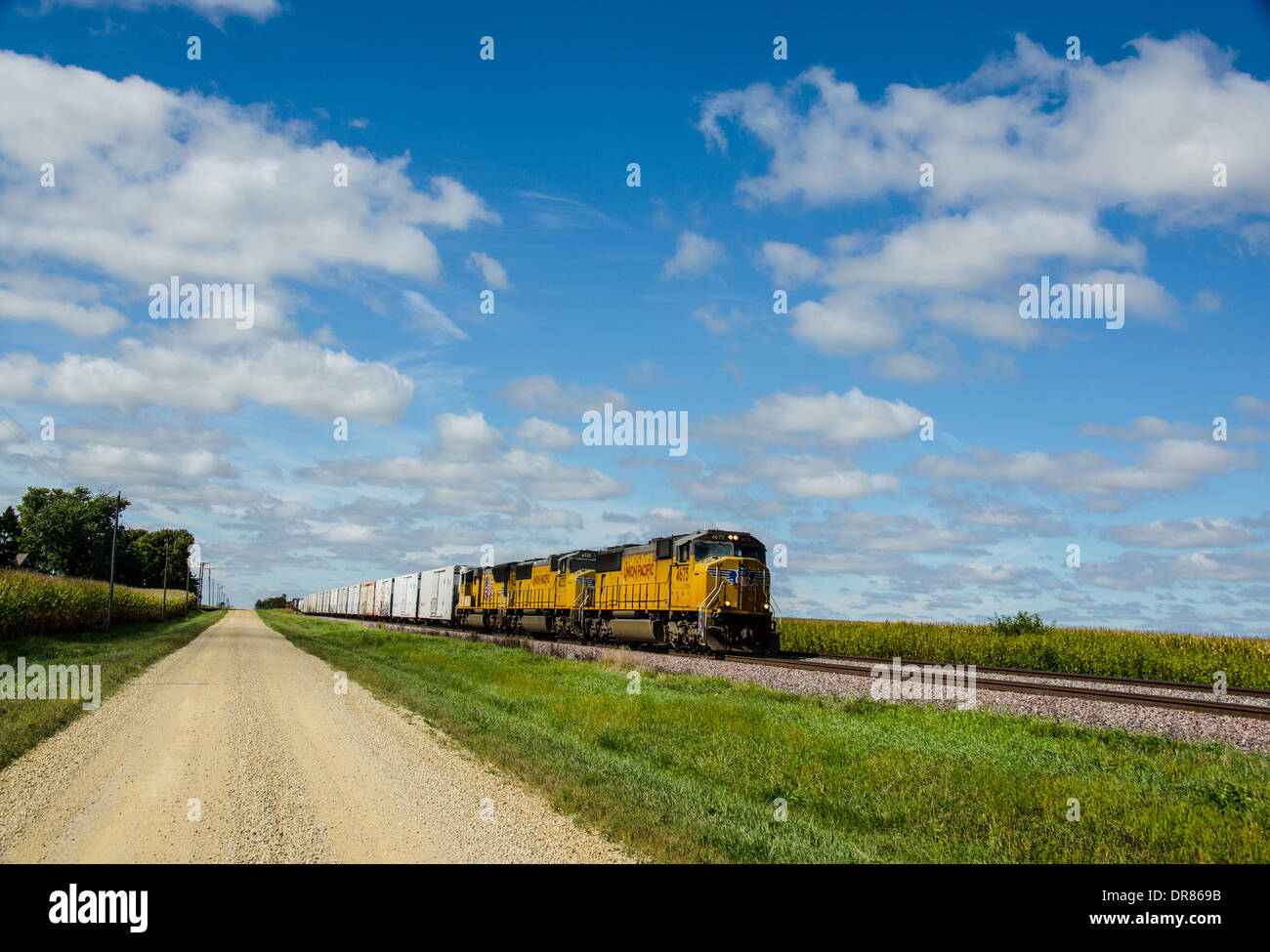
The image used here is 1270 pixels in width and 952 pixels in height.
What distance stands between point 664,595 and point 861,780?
71.1 ft

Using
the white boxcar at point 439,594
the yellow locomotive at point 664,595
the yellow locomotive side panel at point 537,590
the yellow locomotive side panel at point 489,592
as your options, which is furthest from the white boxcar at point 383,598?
the yellow locomotive at point 664,595

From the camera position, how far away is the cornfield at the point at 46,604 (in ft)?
110

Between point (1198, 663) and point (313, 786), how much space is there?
31.5 m

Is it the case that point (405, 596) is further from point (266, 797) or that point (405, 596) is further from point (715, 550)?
point (266, 797)

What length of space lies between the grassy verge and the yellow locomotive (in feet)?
59.5

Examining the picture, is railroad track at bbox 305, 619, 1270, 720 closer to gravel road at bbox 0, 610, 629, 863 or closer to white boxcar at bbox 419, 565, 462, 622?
gravel road at bbox 0, 610, 629, 863

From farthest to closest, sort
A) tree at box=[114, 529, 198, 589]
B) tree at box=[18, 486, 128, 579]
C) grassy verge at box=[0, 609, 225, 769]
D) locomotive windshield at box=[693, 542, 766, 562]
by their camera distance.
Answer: tree at box=[114, 529, 198, 589] → tree at box=[18, 486, 128, 579] → locomotive windshield at box=[693, 542, 766, 562] → grassy verge at box=[0, 609, 225, 769]

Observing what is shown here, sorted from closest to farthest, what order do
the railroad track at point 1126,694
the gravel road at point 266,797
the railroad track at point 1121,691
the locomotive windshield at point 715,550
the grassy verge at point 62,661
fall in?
the gravel road at point 266,797
the grassy verge at point 62,661
the railroad track at point 1126,694
the railroad track at point 1121,691
the locomotive windshield at point 715,550

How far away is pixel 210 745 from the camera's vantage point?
40.3 ft

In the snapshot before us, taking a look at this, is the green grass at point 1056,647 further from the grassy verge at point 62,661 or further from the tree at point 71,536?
the tree at point 71,536

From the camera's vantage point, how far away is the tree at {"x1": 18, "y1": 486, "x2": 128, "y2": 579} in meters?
103

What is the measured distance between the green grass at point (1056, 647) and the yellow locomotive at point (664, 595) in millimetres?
12688

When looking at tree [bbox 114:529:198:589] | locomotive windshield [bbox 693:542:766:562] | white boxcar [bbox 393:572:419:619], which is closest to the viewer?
locomotive windshield [bbox 693:542:766:562]

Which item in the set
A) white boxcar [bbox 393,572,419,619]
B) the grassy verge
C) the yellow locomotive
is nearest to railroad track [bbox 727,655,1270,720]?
the yellow locomotive
